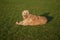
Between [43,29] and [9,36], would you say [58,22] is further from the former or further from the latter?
[9,36]

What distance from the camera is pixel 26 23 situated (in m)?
9.38

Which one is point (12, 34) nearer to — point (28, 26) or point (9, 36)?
point (9, 36)

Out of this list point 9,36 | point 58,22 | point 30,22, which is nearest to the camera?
point 9,36

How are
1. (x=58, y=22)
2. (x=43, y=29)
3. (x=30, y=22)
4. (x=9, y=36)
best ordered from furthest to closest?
(x=58, y=22), (x=30, y=22), (x=43, y=29), (x=9, y=36)

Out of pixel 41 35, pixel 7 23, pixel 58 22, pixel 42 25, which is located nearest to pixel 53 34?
pixel 41 35

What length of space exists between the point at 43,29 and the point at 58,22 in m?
1.63

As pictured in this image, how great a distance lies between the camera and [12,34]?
8.21 metres

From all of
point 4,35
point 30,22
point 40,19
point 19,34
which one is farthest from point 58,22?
point 4,35

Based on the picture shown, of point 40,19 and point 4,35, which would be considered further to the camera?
point 40,19

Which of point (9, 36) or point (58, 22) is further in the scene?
point (58, 22)

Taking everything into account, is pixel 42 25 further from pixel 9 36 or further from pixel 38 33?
pixel 9 36

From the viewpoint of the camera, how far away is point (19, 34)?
8.20 m

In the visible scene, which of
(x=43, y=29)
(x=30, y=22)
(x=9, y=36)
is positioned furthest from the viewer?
(x=30, y=22)

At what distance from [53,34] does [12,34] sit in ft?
6.64
